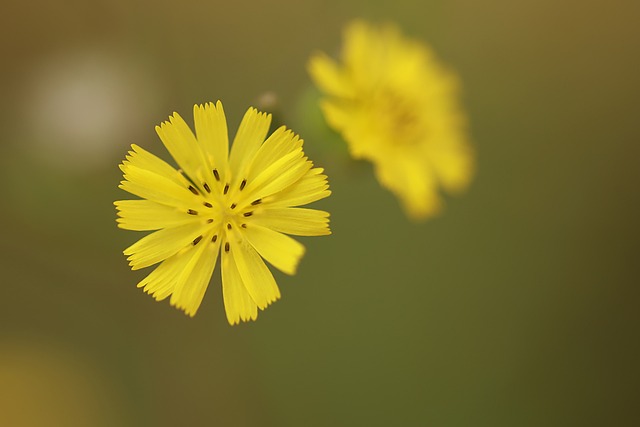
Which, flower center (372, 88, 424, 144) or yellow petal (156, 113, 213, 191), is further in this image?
flower center (372, 88, 424, 144)

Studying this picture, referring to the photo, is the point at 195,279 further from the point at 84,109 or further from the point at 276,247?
the point at 84,109

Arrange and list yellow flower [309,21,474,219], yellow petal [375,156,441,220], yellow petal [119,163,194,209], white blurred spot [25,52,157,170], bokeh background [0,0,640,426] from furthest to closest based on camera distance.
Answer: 1. bokeh background [0,0,640,426]
2. white blurred spot [25,52,157,170]
3. yellow petal [375,156,441,220]
4. yellow flower [309,21,474,219]
5. yellow petal [119,163,194,209]

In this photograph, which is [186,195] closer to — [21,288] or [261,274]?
[261,274]

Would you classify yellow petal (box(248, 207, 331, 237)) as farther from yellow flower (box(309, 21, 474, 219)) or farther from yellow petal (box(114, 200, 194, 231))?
yellow flower (box(309, 21, 474, 219))

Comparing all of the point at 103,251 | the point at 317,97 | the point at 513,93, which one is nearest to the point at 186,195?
the point at 317,97

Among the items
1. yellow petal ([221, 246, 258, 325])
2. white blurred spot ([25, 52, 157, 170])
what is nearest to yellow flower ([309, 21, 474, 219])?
yellow petal ([221, 246, 258, 325])

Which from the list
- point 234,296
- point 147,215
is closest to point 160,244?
point 147,215
